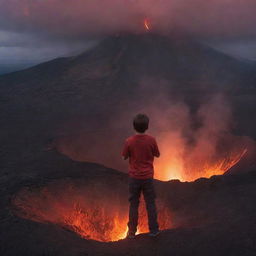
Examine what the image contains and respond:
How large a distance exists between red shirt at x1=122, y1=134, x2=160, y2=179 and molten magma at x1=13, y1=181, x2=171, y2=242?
261 centimetres

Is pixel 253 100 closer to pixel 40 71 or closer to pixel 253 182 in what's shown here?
pixel 253 182

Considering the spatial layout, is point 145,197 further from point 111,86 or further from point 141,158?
point 111,86

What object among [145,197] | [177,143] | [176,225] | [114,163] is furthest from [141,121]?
[177,143]

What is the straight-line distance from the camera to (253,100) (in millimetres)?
27594

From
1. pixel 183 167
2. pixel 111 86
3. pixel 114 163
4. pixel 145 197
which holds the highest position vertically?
pixel 111 86

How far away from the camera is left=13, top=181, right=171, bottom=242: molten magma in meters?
8.35

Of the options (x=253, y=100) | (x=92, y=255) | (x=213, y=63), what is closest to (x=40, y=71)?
(x=213, y=63)

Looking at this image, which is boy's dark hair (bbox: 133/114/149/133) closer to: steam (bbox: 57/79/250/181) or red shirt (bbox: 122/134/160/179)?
red shirt (bbox: 122/134/160/179)

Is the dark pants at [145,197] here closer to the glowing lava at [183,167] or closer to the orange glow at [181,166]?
the glowing lava at [183,167]

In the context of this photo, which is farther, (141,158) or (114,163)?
(114,163)

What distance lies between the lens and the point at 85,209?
9023mm

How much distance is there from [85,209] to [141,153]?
3709 millimetres

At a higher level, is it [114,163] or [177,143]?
[177,143]

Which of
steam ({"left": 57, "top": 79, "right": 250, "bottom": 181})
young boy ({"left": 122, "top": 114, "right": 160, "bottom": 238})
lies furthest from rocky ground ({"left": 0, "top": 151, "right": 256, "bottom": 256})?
steam ({"left": 57, "top": 79, "right": 250, "bottom": 181})
